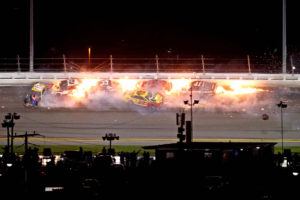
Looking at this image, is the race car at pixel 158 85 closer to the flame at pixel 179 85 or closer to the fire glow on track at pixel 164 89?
the fire glow on track at pixel 164 89

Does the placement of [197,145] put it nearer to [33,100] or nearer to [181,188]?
[181,188]

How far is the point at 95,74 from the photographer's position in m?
39.5

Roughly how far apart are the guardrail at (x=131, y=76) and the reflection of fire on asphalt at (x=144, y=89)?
0.29 m

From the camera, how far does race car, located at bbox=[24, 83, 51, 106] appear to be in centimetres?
3872

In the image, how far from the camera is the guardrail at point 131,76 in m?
38.9

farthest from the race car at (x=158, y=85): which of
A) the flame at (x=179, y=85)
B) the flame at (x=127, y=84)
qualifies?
the flame at (x=127, y=84)

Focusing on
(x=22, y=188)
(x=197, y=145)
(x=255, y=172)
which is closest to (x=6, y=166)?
(x=22, y=188)

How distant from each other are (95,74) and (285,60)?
12.7 meters

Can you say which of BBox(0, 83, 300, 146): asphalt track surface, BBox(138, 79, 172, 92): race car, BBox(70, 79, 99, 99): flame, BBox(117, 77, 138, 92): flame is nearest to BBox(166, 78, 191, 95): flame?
BBox(138, 79, 172, 92): race car

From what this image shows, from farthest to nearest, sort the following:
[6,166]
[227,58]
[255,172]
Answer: [227,58], [6,166], [255,172]

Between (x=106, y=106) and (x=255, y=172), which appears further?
(x=106, y=106)

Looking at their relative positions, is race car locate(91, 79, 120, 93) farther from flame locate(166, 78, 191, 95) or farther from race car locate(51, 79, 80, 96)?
flame locate(166, 78, 191, 95)

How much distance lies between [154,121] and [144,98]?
175 centimetres

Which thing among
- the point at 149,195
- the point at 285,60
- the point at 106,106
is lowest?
the point at 149,195
